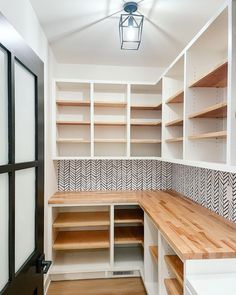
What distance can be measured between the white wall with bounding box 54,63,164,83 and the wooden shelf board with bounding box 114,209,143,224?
1712 millimetres

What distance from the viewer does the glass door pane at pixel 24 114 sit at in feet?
3.48

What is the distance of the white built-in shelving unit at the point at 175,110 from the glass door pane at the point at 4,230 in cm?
112

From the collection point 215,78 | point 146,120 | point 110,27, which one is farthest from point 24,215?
point 146,120

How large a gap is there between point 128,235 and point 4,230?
208cm

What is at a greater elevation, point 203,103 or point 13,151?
point 203,103

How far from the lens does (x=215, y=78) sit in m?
1.65

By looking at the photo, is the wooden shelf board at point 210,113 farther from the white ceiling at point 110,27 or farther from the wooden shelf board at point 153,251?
the wooden shelf board at point 153,251

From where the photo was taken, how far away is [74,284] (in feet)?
8.31

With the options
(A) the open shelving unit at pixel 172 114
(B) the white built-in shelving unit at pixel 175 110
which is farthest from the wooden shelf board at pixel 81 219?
(A) the open shelving unit at pixel 172 114

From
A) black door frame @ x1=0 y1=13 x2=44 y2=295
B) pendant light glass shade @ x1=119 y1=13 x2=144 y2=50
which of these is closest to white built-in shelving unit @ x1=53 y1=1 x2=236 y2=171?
pendant light glass shade @ x1=119 y1=13 x2=144 y2=50

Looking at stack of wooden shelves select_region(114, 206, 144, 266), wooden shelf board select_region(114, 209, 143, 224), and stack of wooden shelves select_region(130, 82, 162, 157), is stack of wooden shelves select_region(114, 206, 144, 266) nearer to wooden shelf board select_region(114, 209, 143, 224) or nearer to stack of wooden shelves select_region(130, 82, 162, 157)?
wooden shelf board select_region(114, 209, 143, 224)

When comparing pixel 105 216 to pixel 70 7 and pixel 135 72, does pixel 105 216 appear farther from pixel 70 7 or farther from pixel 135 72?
pixel 70 7

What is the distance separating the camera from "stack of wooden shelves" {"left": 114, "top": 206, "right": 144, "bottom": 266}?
2.66 meters

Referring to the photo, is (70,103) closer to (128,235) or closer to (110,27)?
(110,27)
